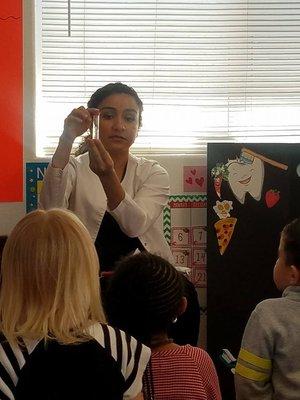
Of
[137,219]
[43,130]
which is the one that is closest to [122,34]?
[43,130]

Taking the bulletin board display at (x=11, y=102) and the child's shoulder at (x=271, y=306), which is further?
the bulletin board display at (x=11, y=102)

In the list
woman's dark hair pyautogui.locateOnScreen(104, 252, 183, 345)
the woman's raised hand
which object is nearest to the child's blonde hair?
woman's dark hair pyautogui.locateOnScreen(104, 252, 183, 345)

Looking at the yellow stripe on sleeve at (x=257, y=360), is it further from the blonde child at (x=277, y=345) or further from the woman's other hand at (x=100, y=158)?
the woman's other hand at (x=100, y=158)

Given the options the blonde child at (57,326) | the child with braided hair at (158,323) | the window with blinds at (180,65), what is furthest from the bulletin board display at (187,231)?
the blonde child at (57,326)

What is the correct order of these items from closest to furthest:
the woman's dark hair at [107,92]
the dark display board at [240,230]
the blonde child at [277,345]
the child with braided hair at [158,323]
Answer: the child with braided hair at [158,323] < the blonde child at [277,345] < the woman's dark hair at [107,92] < the dark display board at [240,230]

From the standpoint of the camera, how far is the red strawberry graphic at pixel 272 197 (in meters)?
2.55

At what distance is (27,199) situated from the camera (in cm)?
257

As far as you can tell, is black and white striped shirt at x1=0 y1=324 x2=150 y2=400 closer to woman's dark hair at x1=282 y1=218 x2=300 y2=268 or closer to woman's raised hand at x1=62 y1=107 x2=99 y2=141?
woman's dark hair at x1=282 y1=218 x2=300 y2=268

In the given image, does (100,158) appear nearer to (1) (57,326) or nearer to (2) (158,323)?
(2) (158,323)

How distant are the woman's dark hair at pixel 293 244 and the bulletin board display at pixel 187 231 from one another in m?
1.12

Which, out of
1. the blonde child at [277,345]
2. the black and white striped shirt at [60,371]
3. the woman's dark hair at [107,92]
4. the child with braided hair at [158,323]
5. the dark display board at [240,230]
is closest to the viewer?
the black and white striped shirt at [60,371]

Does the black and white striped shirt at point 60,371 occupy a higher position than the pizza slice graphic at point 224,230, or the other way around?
the pizza slice graphic at point 224,230

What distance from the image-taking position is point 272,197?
101 inches

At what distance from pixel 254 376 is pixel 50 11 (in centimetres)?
186
